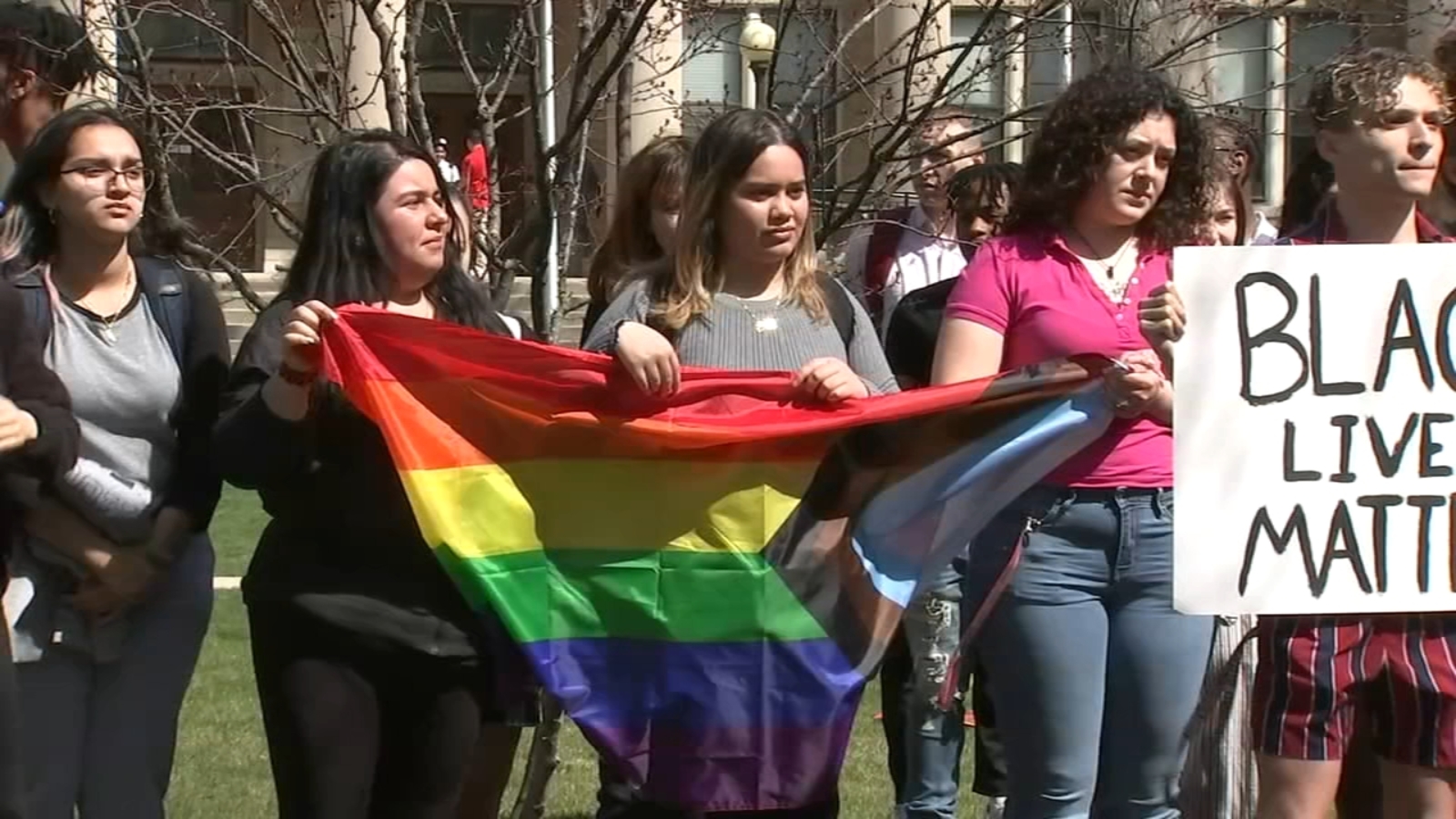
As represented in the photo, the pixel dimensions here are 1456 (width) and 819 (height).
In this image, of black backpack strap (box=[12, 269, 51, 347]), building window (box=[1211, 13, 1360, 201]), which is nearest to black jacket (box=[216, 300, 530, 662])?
black backpack strap (box=[12, 269, 51, 347])

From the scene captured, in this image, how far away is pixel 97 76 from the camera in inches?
204

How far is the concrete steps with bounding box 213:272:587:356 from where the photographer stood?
21.1 ft

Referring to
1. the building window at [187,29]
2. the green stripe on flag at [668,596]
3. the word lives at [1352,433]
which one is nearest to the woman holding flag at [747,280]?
the green stripe on flag at [668,596]

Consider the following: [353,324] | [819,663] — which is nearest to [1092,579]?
[819,663]

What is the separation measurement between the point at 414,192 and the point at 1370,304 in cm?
198

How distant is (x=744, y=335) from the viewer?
4.05m

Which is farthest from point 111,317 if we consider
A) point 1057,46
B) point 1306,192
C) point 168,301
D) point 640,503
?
point 1057,46

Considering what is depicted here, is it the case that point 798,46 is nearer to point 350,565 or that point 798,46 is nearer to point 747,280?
point 747,280

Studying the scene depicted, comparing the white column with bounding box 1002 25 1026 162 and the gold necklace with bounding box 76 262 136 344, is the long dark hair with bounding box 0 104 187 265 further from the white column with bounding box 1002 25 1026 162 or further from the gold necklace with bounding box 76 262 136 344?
the white column with bounding box 1002 25 1026 162

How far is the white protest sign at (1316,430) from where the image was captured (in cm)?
391

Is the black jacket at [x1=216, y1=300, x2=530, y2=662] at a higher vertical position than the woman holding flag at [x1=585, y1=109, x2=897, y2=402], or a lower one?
lower

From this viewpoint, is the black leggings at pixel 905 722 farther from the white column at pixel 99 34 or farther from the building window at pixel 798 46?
the white column at pixel 99 34

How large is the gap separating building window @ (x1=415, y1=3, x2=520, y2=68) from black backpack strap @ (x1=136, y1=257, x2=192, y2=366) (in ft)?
3.98

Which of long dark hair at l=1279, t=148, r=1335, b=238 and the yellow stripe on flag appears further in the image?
Result: long dark hair at l=1279, t=148, r=1335, b=238
